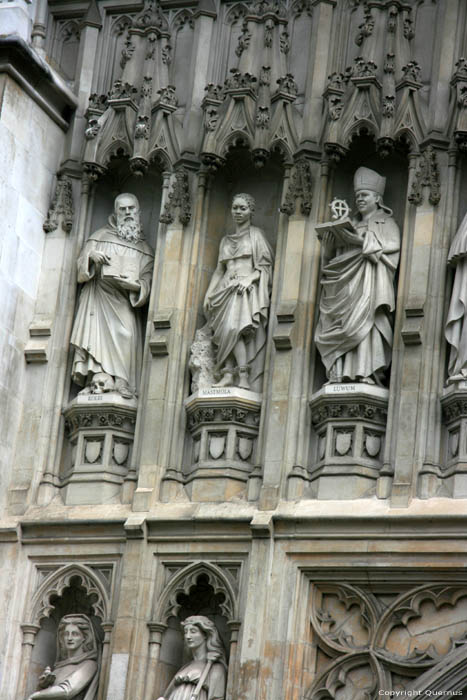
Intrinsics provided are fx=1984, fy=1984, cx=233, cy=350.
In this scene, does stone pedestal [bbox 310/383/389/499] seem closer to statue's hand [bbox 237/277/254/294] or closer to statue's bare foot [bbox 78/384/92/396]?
statue's hand [bbox 237/277/254/294]

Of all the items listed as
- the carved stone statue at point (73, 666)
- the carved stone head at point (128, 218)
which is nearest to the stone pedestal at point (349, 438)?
the carved stone statue at point (73, 666)

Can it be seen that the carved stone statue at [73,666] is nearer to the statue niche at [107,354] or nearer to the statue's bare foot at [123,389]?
the statue niche at [107,354]

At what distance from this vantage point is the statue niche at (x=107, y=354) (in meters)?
19.2

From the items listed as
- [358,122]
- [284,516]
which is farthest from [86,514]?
[358,122]

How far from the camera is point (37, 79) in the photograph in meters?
20.1

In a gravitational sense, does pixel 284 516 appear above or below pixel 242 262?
below

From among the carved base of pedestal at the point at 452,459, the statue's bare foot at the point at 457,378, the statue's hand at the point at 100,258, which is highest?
the statue's hand at the point at 100,258

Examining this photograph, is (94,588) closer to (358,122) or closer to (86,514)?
(86,514)

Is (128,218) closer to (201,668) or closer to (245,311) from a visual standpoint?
(245,311)

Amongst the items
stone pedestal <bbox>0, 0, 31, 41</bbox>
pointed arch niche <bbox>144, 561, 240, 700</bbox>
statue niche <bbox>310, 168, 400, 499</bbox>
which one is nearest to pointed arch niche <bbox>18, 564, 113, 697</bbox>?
pointed arch niche <bbox>144, 561, 240, 700</bbox>

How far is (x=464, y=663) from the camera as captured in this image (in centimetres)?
1716

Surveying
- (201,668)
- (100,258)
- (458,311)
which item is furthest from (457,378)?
(100,258)

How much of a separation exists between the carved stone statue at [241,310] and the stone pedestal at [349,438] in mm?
924

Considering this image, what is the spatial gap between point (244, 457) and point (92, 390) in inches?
68.7
